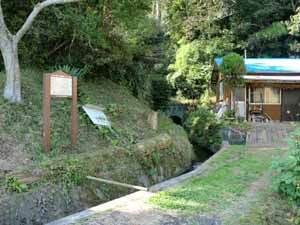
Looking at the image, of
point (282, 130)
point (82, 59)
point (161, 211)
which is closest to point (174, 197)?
point (161, 211)

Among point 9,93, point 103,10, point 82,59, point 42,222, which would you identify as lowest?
point 42,222

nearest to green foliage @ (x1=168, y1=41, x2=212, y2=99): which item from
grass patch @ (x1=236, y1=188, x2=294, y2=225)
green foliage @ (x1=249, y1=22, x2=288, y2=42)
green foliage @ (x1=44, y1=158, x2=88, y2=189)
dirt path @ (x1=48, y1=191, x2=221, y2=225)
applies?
green foliage @ (x1=249, y1=22, x2=288, y2=42)

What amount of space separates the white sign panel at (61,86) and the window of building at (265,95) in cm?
1358

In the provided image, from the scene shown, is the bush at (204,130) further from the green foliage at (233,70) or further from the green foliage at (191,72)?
the green foliage at (191,72)

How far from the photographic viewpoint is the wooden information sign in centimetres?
793

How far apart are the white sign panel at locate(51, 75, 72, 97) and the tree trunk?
1246 millimetres

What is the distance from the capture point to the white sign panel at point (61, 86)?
827 cm

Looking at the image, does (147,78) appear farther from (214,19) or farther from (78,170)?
(214,19)

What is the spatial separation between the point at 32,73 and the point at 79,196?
5619mm

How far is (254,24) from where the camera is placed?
29250mm

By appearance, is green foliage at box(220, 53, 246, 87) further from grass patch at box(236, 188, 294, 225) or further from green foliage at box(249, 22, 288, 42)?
grass patch at box(236, 188, 294, 225)

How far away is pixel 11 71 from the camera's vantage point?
9023mm

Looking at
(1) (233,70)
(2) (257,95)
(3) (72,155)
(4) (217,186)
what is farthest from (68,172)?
(2) (257,95)

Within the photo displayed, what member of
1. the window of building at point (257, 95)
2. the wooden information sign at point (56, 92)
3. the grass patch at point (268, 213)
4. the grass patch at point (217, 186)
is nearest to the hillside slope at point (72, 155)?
the wooden information sign at point (56, 92)
